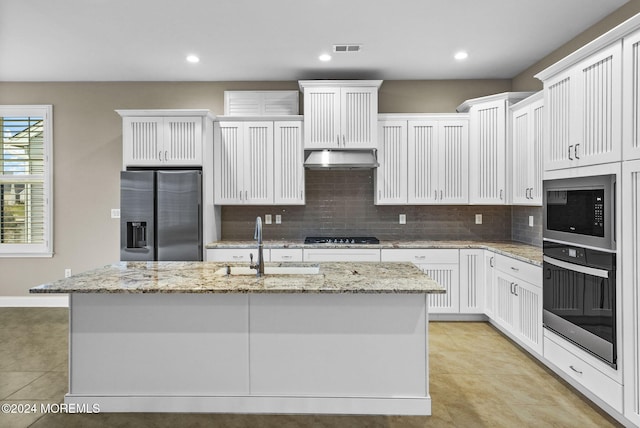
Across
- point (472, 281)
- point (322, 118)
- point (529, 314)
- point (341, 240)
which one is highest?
point (322, 118)

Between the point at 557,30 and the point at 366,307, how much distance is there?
10.2 feet

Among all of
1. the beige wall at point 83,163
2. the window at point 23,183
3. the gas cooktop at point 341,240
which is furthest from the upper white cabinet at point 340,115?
the window at point 23,183

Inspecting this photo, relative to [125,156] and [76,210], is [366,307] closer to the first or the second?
[125,156]

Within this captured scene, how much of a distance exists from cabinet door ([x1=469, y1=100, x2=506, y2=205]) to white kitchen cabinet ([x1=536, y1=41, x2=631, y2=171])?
1.25 metres

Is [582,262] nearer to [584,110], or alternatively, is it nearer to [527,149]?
[584,110]

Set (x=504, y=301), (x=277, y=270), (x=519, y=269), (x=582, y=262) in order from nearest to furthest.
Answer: (x=582, y=262) → (x=277, y=270) → (x=519, y=269) → (x=504, y=301)

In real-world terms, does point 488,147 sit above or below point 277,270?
above

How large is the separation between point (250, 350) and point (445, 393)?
4.60 feet

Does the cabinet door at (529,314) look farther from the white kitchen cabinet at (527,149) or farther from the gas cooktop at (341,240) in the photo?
the gas cooktop at (341,240)

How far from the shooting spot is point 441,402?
8.51 feet

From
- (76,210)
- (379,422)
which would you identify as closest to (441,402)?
(379,422)

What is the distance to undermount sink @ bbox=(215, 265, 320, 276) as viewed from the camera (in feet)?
8.58

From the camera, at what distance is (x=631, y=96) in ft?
7.04

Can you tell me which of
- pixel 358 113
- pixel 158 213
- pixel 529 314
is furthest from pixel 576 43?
pixel 158 213
